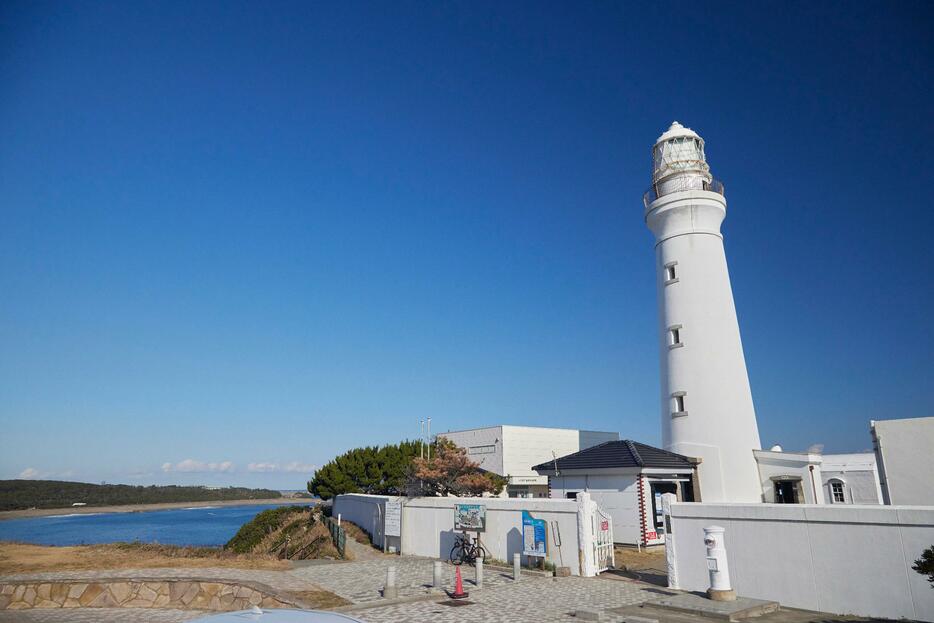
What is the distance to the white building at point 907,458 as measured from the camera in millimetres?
15883

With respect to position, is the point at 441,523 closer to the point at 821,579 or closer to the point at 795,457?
the point at 821,579

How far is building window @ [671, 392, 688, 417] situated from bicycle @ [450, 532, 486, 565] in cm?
1048

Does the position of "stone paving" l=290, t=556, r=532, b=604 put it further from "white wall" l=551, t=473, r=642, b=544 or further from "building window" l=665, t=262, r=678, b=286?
"building window" l=665, t=262, r=678, b=286

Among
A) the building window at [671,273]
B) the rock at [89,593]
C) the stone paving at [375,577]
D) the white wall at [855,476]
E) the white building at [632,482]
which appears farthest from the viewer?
the white wall at [855,476]

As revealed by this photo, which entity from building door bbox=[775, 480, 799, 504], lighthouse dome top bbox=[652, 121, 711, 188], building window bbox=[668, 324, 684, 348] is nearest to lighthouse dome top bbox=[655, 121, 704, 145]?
lighthouse dome top bbox=[652, 121, 711, 188]

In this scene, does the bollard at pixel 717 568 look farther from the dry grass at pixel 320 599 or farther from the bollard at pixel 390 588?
the dry grass at pixel 320 599

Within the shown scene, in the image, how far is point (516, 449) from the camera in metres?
46.6

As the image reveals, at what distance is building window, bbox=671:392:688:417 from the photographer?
77.9ft

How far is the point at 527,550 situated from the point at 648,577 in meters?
3.49

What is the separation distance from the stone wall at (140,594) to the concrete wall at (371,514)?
9521mm

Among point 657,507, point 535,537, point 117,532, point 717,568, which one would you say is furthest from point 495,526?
point 117,532

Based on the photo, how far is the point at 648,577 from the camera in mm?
15898

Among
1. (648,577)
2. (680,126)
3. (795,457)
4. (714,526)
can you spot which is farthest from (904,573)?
(680,126)

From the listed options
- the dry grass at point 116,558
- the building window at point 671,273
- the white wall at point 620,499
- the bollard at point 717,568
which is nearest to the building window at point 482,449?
the white wall at point 620,499
